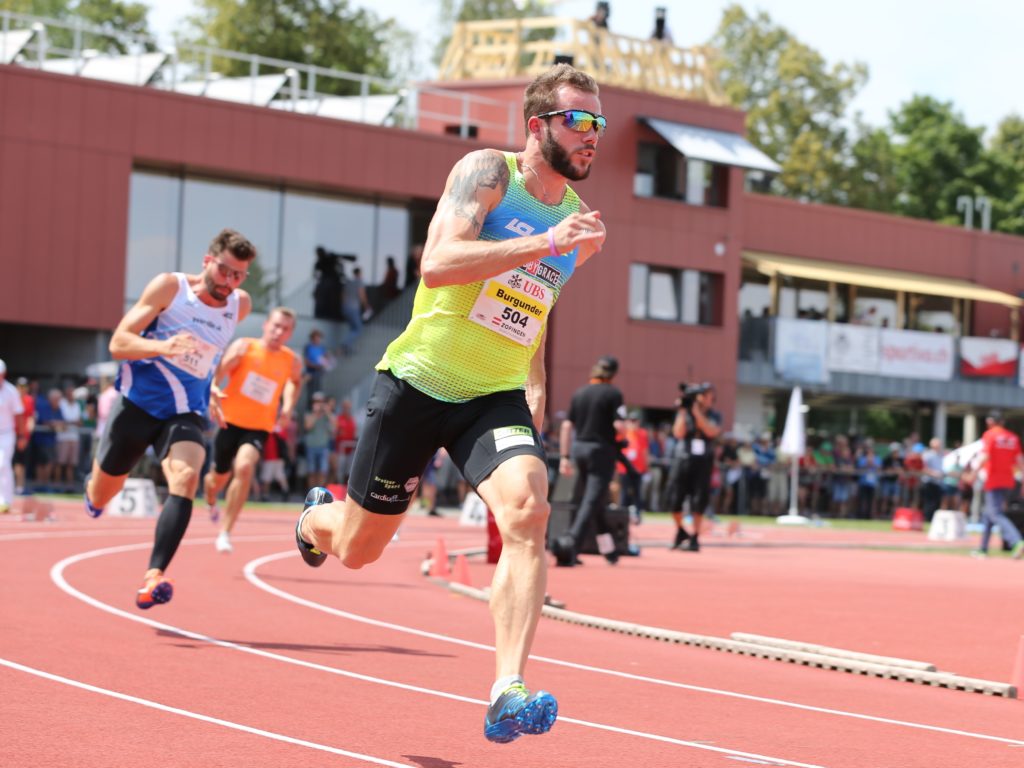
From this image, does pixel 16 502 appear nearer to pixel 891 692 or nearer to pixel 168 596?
pixel 168 596

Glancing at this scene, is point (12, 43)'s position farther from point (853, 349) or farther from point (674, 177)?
point (853, 349)

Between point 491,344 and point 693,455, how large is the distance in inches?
585

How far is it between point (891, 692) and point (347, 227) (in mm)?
28210

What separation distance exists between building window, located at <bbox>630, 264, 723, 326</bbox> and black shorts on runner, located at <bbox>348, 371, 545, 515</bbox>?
1347 inches

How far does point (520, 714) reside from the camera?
5.52 metres

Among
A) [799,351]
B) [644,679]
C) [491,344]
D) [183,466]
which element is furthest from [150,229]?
[491,344]

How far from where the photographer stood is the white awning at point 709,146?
4019 cm

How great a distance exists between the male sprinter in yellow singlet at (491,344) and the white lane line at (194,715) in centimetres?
68

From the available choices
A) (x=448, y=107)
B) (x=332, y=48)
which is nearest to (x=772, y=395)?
(x=448, y=107)

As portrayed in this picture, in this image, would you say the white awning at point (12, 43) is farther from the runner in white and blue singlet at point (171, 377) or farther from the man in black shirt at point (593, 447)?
the runner in white and blue singlet at point (171, 377)

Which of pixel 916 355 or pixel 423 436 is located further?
pixel 916 355

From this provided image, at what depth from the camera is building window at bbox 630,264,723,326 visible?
4091 centimetres

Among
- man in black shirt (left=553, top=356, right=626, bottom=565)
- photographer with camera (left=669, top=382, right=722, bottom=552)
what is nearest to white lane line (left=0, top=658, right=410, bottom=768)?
man in black shirt (left=553, top=356, right=626, bottom=565)

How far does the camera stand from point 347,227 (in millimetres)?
36500
